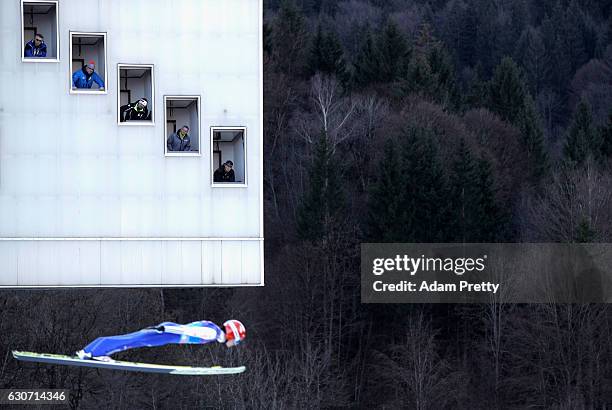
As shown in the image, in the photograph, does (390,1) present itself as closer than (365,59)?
No

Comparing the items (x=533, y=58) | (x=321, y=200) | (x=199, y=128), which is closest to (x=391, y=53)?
(x=321, y=200)

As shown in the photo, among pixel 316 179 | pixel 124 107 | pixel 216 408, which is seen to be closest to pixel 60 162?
pixel 124 107

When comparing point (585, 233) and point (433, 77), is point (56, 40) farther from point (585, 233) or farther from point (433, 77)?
point (433, 77)

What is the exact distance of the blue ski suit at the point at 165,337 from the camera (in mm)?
33406

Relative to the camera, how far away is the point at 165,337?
3391cm

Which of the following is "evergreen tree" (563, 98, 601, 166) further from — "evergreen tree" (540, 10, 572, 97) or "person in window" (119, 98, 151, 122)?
"person in window" (119, 98, 151, 122)

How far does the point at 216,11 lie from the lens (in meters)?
37.0

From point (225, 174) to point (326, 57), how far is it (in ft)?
220

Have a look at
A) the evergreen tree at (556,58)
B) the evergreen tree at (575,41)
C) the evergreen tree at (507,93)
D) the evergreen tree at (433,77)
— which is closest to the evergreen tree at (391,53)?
A: the evergreen tree at (433,77)

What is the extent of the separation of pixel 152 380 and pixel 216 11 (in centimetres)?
3652

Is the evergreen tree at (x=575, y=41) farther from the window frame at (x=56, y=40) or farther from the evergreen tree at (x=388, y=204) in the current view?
the window frame at (x=56, y=40)

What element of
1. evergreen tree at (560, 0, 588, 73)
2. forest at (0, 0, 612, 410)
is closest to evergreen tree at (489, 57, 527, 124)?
forest at (0, 0, 612, 410)

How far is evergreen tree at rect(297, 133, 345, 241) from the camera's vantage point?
277 feet

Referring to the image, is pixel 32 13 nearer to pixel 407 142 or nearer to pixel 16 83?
pixel 16 83
